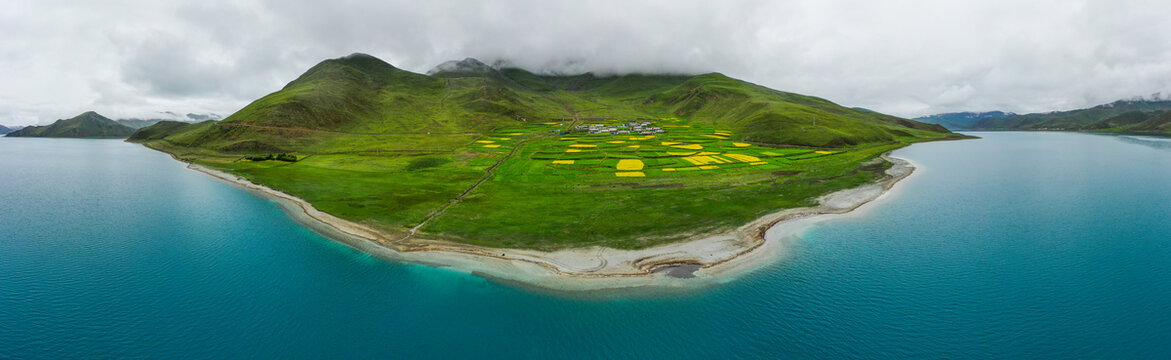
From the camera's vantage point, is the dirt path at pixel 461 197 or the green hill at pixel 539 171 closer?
the dirt path at pixel 461 197

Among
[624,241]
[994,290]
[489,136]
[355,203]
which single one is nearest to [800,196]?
[994,290]

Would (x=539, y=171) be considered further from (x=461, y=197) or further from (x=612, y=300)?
(x=612, y=300)

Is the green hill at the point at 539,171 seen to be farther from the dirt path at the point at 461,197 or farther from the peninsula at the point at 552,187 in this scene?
the peninsula at the point at 552,187

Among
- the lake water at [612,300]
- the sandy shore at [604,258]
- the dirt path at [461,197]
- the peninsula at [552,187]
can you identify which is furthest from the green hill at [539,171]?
the lake water at [612,300]

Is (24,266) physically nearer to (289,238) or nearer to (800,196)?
(289,238)

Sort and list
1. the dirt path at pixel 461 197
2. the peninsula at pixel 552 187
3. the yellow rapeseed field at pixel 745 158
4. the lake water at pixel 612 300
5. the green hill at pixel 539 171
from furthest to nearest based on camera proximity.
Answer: the yellow rapeseed field at pixel 745 158, the green hill at pixel 539 171, the dirt path at pixel 461 197, the peninsula at pixel 552 187, the lake water at pixel 612 300

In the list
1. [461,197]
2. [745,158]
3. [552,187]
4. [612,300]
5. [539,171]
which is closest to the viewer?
[612,300]

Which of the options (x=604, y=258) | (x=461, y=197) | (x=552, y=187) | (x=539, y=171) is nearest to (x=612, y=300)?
(x=604, y=258)
